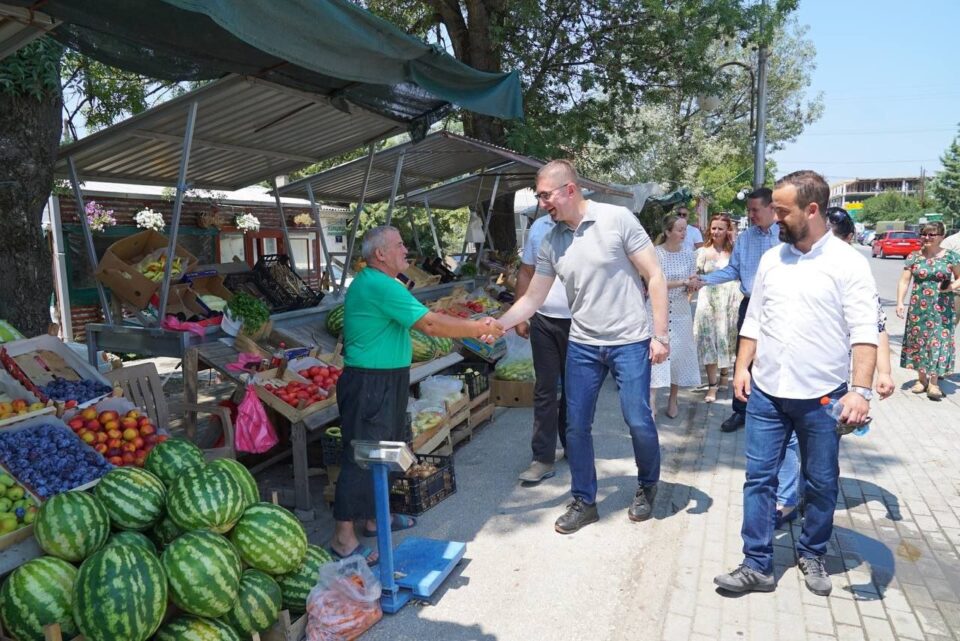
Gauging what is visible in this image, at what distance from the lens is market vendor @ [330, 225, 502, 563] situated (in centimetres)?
372

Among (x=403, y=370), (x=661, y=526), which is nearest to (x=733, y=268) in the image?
(x=661, y=526)

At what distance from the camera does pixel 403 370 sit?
3.95m

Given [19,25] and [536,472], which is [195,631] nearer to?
[536,472]

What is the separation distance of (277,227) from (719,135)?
27.5 meters

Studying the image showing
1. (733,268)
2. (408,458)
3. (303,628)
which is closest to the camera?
(408,458)

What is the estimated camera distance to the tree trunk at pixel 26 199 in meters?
5.32

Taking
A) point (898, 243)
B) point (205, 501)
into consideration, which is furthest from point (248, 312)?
point (898, 243)

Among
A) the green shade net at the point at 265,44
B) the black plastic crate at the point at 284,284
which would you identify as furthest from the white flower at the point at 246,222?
the green shade net at the point at 265,44

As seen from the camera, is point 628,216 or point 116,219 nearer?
point 628,216

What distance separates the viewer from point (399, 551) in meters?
3.85

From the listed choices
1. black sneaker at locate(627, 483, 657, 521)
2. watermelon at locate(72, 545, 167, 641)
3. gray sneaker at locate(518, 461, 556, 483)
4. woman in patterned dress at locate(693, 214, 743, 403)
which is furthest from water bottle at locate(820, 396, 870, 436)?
woman in patterned dress at locate(693, 214, 743, 403)

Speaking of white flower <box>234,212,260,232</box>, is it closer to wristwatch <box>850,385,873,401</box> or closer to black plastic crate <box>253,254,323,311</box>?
black plastic crate <box>253,254,323,311</box>

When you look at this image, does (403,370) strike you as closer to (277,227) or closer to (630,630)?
(630,630)

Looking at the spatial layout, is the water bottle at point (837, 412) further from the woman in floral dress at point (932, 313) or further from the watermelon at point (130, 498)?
the woman in floral dress at point (932, 313)
